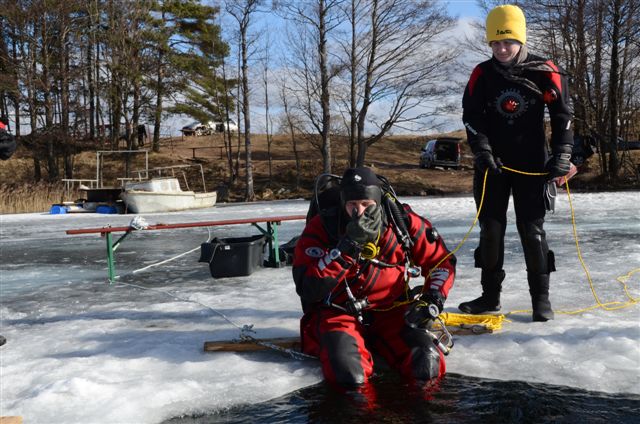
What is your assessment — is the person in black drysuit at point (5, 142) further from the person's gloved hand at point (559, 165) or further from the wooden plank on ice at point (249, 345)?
the person's gloved hand at point (559, 165)

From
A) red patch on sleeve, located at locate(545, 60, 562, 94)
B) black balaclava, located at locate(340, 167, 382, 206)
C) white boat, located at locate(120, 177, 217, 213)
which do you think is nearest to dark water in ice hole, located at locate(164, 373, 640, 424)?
black balaclava, located at locate(340, 167, 382, 206)

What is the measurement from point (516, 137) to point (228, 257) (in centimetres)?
290

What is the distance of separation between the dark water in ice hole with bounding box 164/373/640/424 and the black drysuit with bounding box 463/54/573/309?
1.10m

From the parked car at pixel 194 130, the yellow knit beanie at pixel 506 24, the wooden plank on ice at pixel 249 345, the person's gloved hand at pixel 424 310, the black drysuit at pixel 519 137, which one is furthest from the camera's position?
the parked car at pixel 194 130

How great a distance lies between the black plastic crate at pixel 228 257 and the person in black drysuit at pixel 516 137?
97.2 inches

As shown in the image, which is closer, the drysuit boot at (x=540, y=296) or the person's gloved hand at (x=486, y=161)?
the person's gloved hand at (x=486, y=161)

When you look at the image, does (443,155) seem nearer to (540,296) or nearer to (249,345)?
(540,296)

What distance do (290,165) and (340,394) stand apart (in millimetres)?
26516

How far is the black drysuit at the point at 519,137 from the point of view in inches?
134

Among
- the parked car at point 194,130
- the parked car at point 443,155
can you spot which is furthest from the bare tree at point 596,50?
the parked car at point 194,130

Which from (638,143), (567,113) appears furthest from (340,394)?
(638,143)

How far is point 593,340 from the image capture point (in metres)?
3.07

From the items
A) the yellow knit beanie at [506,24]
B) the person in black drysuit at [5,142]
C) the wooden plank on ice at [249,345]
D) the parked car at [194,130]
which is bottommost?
the wooden plank on ice at [249,345]

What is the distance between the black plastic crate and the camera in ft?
17.6
